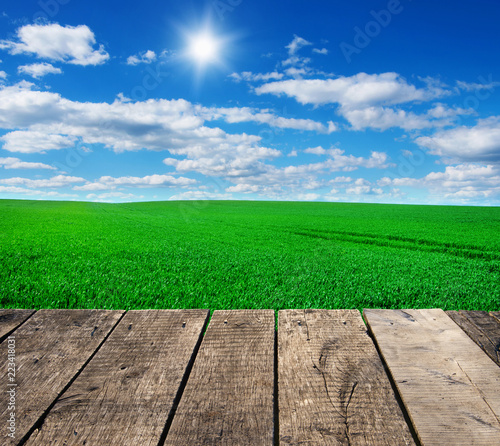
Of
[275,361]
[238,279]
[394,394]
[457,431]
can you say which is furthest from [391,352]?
[238,279]

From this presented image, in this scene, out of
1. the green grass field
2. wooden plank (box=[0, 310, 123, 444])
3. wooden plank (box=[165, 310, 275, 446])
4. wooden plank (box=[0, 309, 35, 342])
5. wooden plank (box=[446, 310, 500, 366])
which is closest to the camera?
wooden plank (box=[165, 310, 275, 446])

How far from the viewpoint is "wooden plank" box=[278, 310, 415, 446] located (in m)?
1.24

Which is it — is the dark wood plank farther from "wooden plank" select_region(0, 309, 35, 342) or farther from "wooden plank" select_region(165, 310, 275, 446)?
"wooden plank" select_region(0, 309, 35, 342)

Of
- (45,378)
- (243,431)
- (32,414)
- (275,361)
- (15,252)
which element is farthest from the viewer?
(15,252)

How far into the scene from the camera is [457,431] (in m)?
Answer: 1.28

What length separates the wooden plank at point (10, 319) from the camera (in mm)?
2048

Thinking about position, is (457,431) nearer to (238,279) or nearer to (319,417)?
(319,417)

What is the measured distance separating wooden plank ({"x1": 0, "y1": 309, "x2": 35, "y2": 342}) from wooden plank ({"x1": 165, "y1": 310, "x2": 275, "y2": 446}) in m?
1.25

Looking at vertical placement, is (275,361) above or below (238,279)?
above

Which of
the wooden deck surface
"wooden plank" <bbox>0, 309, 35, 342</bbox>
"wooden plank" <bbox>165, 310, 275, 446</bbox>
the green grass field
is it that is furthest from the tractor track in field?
"wooden plank" <bbox>0, 309, 35, 342</bbox>

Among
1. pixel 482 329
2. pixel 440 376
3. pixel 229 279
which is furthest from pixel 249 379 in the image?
pixel 229 279

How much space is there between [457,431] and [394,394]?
257 millimetres

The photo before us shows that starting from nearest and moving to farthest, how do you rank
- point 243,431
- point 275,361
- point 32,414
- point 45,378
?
point 243,431
point 32,414
point 45,378
point 275,361

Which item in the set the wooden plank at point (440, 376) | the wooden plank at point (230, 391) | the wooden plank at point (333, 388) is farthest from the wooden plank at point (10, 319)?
the wooden plank at point (440, 376)
